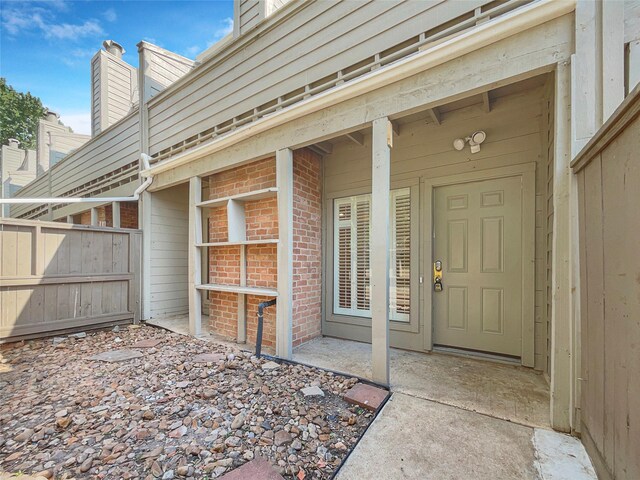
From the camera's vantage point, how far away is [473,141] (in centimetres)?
292

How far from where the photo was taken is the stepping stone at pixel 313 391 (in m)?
2.27

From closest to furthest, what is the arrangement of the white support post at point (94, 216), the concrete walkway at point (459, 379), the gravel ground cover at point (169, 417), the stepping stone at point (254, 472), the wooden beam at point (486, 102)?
1. the stepping stone at point (254, 472)
2. the gravel ground cover at point (169, 417)
3. the concrete walkway at point (459, 379)
4. the wooden beam at point (486, 102)
5. the white support post at point (94, 216)

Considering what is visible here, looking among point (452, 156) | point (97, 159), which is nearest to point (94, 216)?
point (97, 159)

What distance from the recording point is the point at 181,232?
18.2 ft

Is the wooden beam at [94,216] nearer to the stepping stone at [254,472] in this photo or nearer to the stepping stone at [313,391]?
the stepping stone at [313,391]

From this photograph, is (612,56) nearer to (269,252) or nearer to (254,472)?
(254,472)

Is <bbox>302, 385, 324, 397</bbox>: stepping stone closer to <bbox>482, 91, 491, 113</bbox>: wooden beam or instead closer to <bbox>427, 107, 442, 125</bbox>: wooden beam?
<bbox>427, 107, 442, 125</bbox>: wooden beam

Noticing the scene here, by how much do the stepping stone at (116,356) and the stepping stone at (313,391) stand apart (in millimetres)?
2278

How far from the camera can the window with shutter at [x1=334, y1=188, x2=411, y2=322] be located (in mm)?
3443

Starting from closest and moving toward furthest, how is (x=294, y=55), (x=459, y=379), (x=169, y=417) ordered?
(x=169, y=417) → (x=459, y=379) → (x=294, y=55)

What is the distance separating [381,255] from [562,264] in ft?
4.03

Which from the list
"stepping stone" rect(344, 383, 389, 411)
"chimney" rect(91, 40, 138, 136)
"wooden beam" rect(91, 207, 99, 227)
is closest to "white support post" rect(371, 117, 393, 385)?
"stepping stone" rect(344, 383, 389, 411)

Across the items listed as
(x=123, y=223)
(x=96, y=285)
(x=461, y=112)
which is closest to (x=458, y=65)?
(x=461, y=112)

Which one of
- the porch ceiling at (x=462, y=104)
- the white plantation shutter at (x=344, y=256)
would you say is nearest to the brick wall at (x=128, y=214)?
the porch ceiling at (x=462, y=104)
